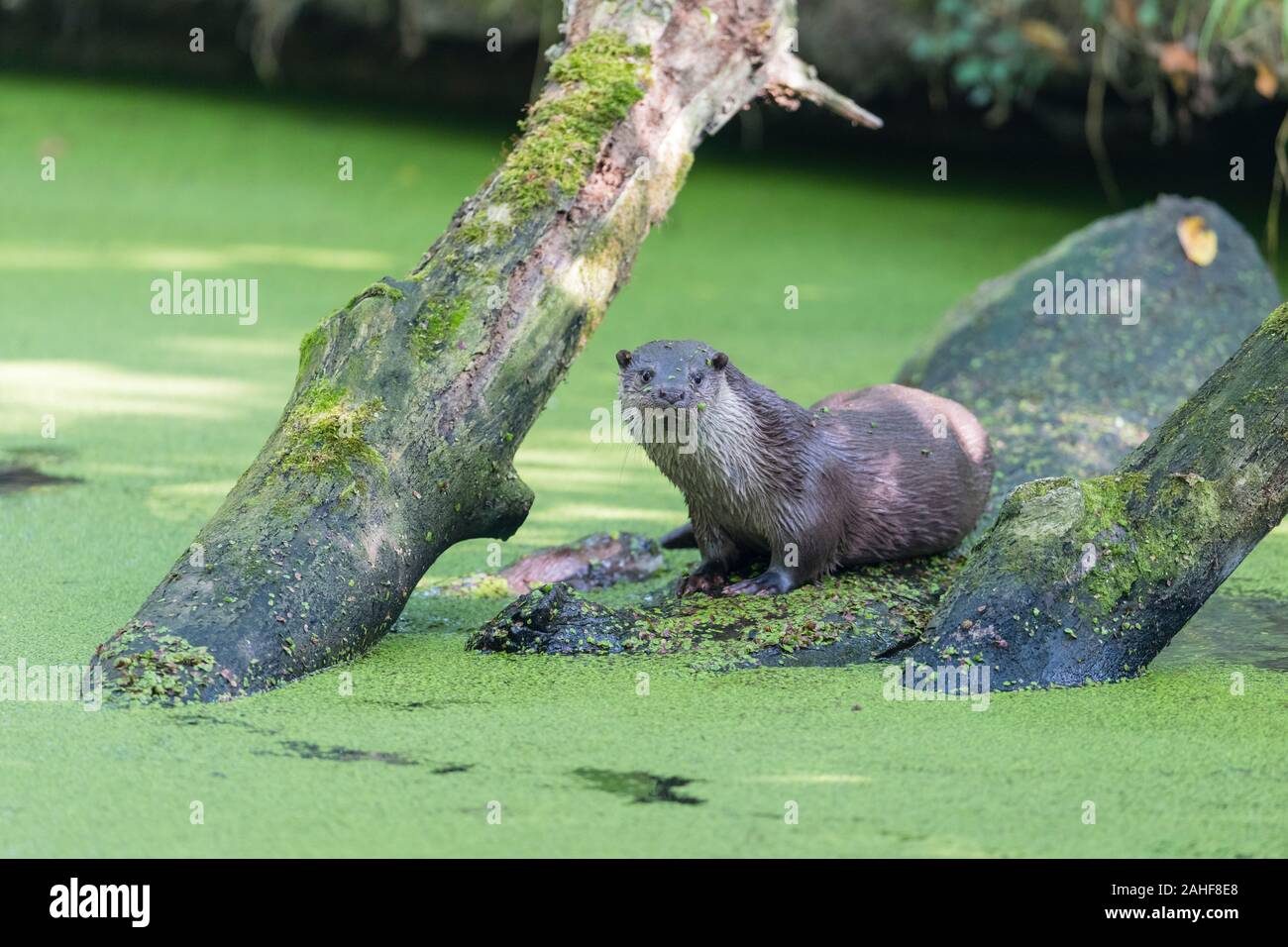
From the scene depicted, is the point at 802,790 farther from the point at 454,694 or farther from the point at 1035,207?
the point at 1035,207

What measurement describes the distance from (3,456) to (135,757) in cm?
220

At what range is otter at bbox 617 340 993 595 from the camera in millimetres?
3441

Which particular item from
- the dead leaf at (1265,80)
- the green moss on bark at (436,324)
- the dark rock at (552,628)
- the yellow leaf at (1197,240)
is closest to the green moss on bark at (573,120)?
the green moss on bark at (436,324)

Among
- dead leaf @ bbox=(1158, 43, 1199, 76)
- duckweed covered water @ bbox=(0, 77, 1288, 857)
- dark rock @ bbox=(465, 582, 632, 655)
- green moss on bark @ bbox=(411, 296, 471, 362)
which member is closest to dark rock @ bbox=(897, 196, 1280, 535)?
duckweed covered water @ bbox=(0, 77, 1288, 857)

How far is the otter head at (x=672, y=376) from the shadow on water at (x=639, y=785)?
982mm

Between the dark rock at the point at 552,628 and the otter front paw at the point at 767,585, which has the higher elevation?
the otter front paw at the point at 767,585

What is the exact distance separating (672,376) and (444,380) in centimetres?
45

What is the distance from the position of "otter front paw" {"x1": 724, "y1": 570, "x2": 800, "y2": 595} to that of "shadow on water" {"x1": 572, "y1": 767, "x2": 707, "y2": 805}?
0.92 m

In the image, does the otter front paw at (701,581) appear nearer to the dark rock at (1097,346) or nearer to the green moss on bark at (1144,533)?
the green moss on bark at (1144,533)

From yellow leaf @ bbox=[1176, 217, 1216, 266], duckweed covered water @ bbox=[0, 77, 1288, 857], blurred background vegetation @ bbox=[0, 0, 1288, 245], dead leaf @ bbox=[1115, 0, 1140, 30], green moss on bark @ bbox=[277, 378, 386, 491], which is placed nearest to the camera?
duckweed covered water @ bbox=[0, 77, 1288, 857]

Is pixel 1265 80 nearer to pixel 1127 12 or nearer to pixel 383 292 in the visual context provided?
pixel 1127 12

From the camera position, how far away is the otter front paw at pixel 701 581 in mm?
3609

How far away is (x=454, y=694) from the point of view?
2.96m

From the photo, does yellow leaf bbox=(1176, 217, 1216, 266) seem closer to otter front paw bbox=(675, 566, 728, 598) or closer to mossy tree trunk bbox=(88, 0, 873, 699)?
mossy tree trunk bbox=(88, 0, 873, 699)
